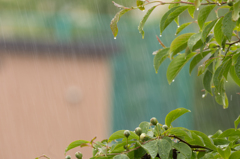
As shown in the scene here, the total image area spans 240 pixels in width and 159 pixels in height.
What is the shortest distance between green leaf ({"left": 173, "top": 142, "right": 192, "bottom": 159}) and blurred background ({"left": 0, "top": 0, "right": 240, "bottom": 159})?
3268 mm

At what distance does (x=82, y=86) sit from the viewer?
19.1ft

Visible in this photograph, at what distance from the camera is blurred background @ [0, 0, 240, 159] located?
427 cm

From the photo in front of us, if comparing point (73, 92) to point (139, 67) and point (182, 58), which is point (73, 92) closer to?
point (139, 67)

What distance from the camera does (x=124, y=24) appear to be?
199 inches

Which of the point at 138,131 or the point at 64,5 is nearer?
the point at 138,131

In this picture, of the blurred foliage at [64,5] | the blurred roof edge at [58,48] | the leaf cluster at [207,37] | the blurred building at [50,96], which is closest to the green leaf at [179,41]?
the leaf cluster at [207,37]

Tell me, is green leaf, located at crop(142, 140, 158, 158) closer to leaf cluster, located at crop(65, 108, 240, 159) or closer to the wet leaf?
leaf cluster, located at crop(65, 108, 240, 159)

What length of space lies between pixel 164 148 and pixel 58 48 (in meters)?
5.69

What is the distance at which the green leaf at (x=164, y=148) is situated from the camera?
50 cm

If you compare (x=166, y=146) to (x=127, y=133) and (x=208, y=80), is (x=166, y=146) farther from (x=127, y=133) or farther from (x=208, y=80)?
(x=208, y=80)

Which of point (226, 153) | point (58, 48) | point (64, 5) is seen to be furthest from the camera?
point (64, 5)

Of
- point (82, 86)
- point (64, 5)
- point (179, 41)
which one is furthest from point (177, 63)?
point (64, 5)

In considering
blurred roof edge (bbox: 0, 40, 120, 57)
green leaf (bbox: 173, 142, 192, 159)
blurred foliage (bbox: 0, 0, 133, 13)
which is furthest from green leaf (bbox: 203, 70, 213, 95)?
blurred foliage (bbox: 0, 0, 133, 13)

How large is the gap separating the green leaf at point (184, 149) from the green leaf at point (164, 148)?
26 mm
